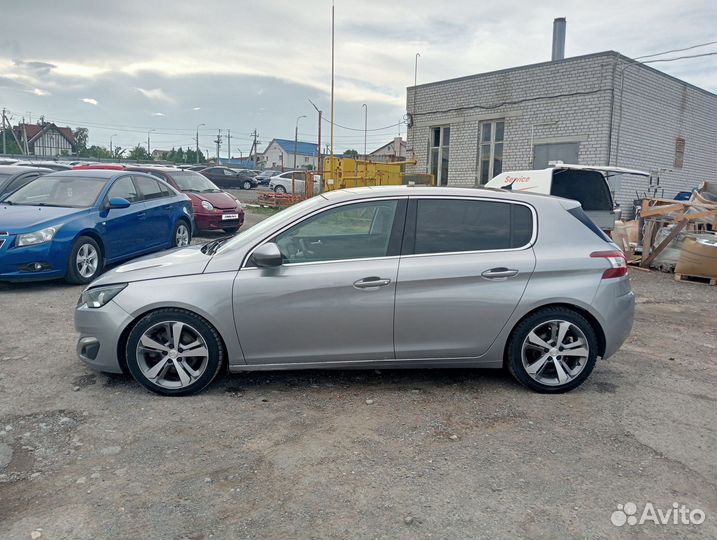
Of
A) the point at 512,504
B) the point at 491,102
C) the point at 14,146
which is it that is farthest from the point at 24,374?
the point at 14,146

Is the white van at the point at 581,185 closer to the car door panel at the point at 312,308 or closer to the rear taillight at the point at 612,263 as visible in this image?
the rear taillight at the point at 612,263

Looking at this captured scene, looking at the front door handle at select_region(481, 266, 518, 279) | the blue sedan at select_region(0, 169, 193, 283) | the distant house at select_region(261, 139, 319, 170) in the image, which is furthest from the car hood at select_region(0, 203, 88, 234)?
the distant house at select_region(261, 139, 319, 170)

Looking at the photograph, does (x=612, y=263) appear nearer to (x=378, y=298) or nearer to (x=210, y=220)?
(x=378, y=298)

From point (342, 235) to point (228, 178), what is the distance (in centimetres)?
3783

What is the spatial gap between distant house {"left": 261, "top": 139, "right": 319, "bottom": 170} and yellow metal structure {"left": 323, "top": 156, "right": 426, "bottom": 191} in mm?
75881

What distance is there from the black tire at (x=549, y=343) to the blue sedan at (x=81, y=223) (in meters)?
5.89

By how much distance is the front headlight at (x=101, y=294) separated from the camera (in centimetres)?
428

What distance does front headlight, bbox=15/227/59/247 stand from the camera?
7230 millimetres

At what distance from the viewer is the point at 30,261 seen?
7.24 meters

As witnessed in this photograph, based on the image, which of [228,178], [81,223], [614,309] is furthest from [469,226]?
[228,178]

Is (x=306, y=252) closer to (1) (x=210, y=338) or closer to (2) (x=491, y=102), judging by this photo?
(1) (x=210, y=338)

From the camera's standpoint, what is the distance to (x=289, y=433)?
3705 mm

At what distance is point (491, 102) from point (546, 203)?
15.5 m

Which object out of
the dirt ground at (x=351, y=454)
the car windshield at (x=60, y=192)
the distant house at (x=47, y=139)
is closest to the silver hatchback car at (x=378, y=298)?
the dirt ground at (x=351, y=454)
